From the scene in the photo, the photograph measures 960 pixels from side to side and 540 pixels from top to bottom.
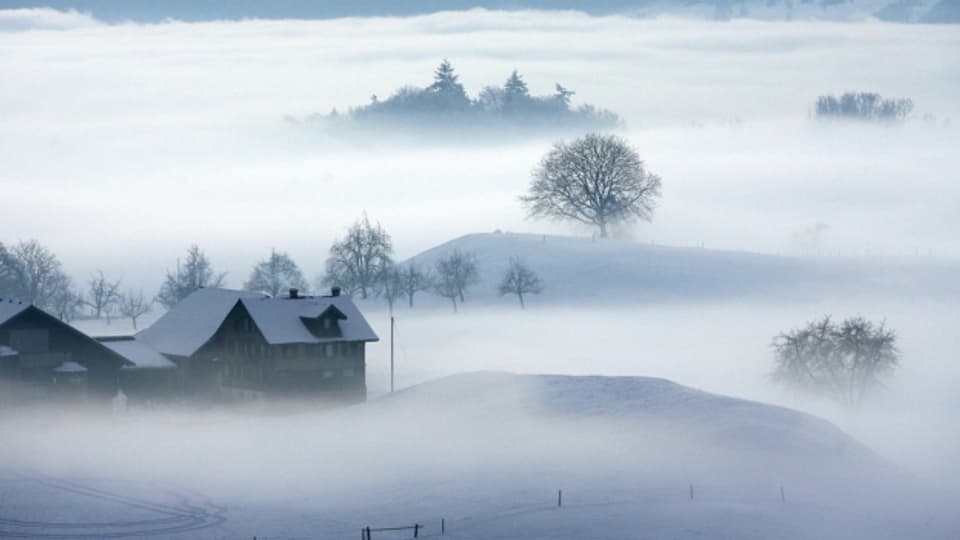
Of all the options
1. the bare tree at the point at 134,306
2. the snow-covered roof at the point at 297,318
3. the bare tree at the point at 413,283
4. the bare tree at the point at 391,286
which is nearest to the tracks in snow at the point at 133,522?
the snow-covered roof at the point at 297,318

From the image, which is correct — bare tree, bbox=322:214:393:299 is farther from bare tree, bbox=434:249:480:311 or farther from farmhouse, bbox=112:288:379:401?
farmhouse, bbox=112:288:379:401

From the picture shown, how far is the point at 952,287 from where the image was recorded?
11769 centimetres

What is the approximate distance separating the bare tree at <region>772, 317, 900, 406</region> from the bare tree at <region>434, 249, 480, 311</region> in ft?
151

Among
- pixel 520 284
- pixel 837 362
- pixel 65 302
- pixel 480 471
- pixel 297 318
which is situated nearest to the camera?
pixel 480 471

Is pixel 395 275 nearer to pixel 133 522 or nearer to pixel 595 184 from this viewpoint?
pixel 595 184

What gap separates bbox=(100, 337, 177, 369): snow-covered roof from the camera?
9062 centimetres

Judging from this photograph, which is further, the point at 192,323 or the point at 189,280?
the point at 189,280

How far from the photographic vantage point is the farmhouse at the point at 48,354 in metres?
80.8

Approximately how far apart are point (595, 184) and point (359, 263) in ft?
90.9

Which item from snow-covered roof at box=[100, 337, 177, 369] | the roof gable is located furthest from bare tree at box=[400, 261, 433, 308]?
the roof gable

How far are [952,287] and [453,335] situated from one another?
142 feet

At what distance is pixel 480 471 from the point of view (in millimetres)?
59500

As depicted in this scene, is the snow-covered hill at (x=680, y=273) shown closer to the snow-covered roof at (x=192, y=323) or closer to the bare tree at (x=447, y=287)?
the bare tree at (x=447, y=287)

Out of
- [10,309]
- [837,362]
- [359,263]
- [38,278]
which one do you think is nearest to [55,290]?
[38,278]
